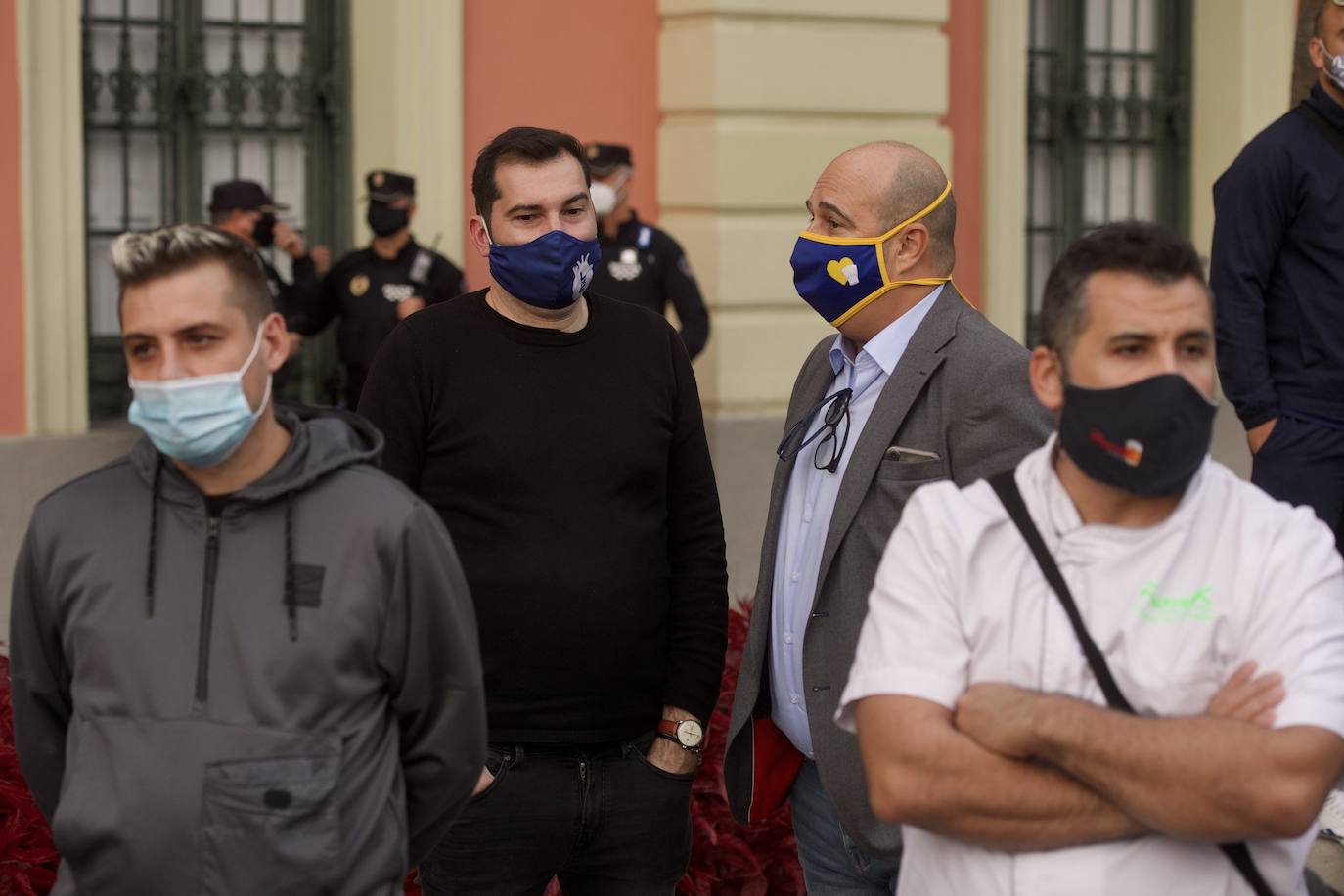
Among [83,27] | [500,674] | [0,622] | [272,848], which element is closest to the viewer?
[272,848]

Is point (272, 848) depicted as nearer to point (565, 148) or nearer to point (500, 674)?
point (500, 674)

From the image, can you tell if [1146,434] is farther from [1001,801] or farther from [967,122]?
[967,122]

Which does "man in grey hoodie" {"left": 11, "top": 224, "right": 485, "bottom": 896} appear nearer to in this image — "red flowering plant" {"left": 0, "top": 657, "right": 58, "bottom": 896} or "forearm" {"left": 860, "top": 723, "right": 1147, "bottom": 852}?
"forearm" {"left": 860, "top": 723, "right": 1147, "bottom": 852}

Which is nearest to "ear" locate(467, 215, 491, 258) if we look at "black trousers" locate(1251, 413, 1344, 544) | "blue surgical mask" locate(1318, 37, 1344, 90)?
"black trousers" locate(1251, 413, 1344, 544)

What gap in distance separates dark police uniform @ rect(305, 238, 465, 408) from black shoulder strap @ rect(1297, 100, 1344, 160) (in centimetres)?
490

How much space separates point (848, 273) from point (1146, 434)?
4.03 ft

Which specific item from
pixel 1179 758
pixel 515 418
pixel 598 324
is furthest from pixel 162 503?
pixel 1179 758

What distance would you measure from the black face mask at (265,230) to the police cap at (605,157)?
1.53 metres

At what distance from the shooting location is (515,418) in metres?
3.84

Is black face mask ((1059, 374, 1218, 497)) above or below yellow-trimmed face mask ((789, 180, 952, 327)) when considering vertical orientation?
below

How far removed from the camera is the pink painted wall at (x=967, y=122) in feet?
34.6

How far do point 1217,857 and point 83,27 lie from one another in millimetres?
8134

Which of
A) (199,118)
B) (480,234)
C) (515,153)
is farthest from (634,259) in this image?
(515,153)

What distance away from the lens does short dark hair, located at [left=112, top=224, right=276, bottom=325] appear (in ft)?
9.78
